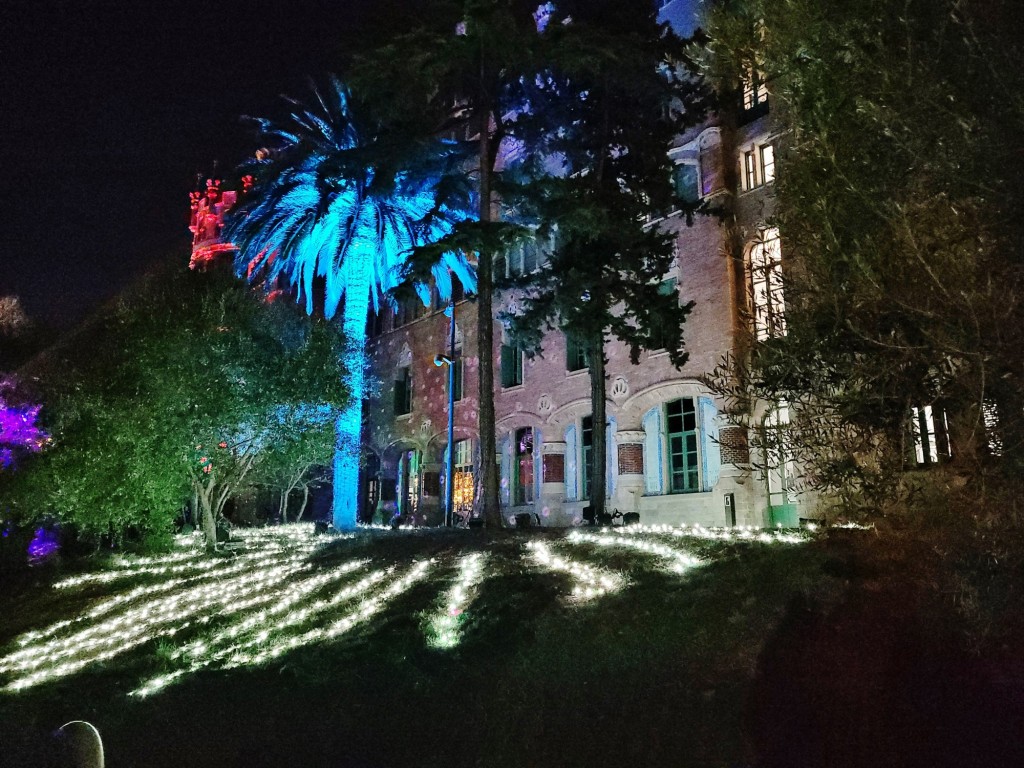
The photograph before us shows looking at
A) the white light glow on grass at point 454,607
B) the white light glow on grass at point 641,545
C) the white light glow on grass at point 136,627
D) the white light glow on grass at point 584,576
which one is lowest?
the white light glow on grass at point 136,627

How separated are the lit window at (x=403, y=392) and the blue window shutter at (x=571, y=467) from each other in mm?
9332

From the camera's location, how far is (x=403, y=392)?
1240 inches

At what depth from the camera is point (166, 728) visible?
798 centimetres

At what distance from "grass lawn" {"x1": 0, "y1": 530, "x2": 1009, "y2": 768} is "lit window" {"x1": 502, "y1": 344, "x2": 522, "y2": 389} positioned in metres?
12.1

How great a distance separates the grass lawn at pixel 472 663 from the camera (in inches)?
236

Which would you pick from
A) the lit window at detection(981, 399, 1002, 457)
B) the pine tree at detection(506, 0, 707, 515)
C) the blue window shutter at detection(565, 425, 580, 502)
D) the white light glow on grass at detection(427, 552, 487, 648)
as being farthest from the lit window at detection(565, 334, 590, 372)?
the lit window at detection(981, 399, 1002, 457)

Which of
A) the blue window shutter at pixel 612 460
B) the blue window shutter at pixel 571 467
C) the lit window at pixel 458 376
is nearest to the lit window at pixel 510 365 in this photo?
the lit window at pixel 458 376

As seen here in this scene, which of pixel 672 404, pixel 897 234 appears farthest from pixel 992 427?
pixel 672 404

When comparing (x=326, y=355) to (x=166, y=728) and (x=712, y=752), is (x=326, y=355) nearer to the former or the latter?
(x=166, y=728)

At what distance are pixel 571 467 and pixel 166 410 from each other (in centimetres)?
1143

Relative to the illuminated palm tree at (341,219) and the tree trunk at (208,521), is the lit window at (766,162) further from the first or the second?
the tree trunk at (208,521)

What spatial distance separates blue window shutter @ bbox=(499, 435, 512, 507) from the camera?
82.7ft

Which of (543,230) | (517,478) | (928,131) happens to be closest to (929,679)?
(928,131)

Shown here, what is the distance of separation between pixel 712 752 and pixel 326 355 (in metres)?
16.1
